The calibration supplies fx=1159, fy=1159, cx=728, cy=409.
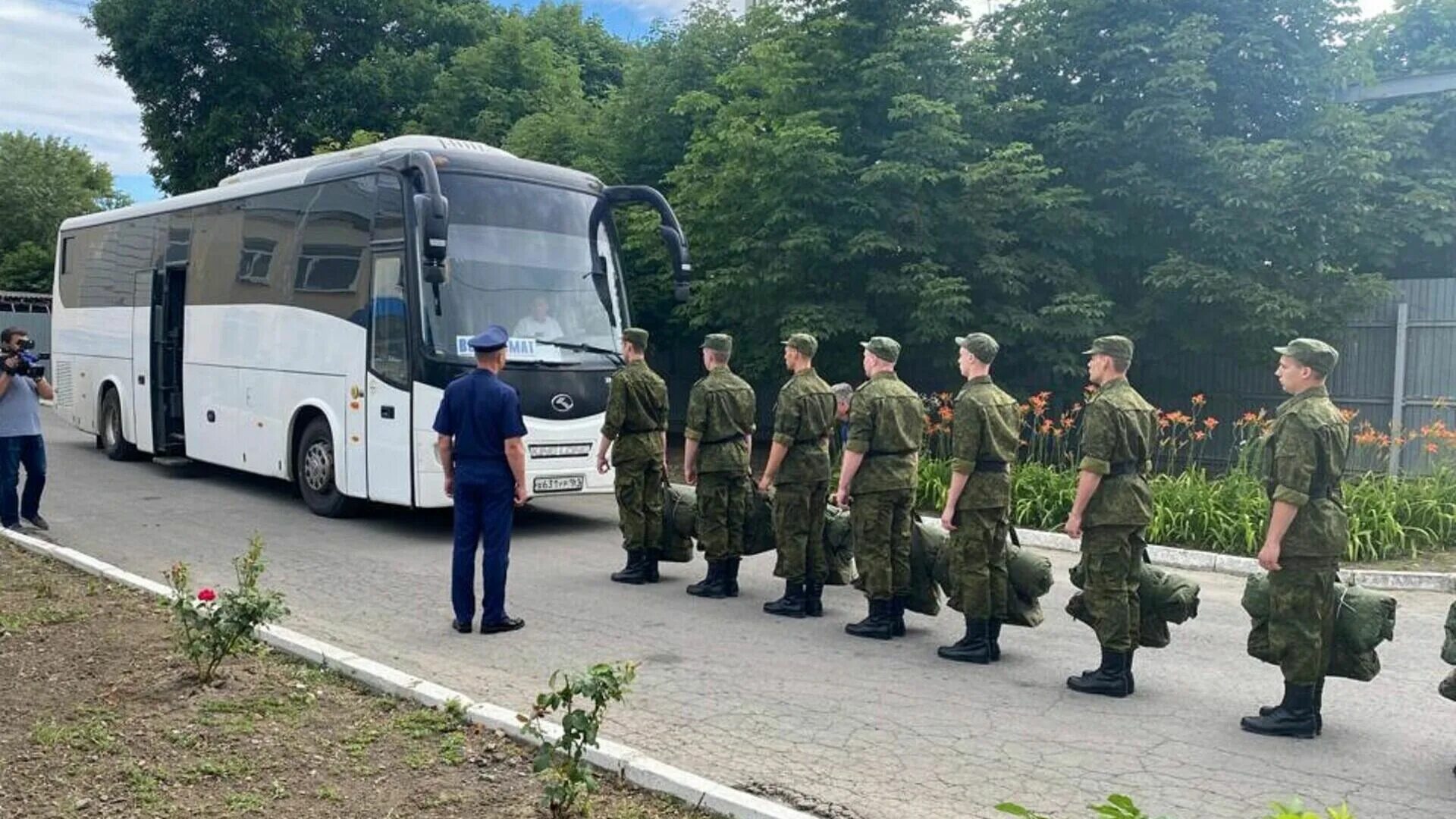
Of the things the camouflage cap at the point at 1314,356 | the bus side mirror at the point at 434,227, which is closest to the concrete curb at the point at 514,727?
the bus side mirror at the point at 434,227

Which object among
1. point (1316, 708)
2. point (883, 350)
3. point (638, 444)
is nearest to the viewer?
point (1316, 708)

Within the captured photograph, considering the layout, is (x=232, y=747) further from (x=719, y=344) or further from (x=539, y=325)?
(x=539, y=325)

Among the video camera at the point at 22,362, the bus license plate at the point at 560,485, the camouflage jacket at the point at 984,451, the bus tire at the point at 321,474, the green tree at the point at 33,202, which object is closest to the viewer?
the camouflage jacket at the point at 984,451

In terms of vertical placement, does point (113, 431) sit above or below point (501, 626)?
above

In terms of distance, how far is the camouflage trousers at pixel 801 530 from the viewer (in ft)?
25.5

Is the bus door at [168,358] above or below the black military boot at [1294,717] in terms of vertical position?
above

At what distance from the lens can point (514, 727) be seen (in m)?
5.11

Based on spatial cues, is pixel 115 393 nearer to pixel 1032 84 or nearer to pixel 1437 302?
pixel 1032 84

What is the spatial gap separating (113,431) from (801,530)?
41.2 ft

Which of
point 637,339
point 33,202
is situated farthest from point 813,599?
point 33,202

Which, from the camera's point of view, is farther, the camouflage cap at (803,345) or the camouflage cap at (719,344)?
the camouflage cap at (719,344)

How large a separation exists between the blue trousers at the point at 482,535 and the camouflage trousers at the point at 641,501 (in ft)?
4.86

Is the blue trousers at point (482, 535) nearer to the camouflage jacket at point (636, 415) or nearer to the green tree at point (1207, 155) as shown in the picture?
the camouflage jacket at point (636, 415)

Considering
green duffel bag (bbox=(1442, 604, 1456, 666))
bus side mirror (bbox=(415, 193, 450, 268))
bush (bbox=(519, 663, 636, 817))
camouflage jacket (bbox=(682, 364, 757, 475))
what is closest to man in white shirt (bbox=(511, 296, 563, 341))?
bus side mirror (bbox=(415, 193, 450, 268))
